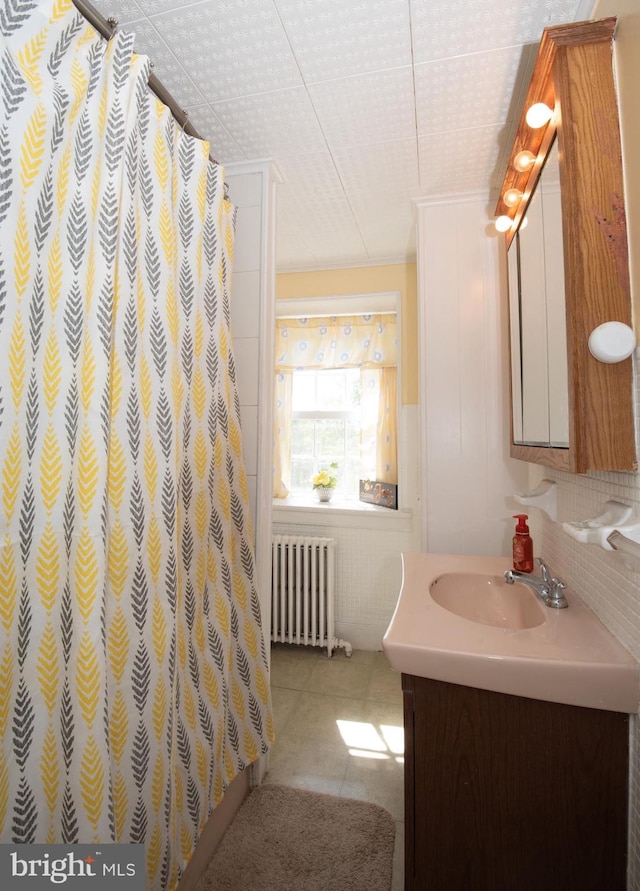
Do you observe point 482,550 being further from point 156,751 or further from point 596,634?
point 156,751

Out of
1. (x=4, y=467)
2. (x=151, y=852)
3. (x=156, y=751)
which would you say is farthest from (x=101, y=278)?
(x=151, y=852)

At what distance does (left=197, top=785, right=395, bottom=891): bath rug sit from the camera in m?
1.18

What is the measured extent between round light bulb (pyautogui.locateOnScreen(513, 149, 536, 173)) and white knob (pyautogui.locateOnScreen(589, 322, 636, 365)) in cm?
70

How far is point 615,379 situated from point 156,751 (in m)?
1.26

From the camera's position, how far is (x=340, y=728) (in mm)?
1828

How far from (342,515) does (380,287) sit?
55.2 inches

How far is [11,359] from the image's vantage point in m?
0.72

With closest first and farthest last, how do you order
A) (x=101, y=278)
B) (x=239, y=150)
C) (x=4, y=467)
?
1. (x=4, y=467)
2. (x=101, y=278)
3. (x=239, y=150)

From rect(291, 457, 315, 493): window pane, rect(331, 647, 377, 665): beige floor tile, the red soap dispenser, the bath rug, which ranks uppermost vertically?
rect(291, 457, 315, 493): window pane

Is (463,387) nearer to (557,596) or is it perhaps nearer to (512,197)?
(512,197)

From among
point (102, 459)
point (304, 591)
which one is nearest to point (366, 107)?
point (102, 459)

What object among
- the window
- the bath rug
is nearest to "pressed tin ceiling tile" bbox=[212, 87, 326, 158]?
the window

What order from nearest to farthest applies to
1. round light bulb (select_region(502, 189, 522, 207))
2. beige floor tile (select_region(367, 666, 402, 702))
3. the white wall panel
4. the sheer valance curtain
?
round light bulb (select_region(502, 189, 522, 207)) → the white wall panel → beige floor tile (select_region(367, 666, 402, 702)) → the sheer valance curtain

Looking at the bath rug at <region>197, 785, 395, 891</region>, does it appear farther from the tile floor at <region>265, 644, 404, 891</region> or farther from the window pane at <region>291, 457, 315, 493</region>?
the window pane at <region>291, 457, 315, 493</region>
